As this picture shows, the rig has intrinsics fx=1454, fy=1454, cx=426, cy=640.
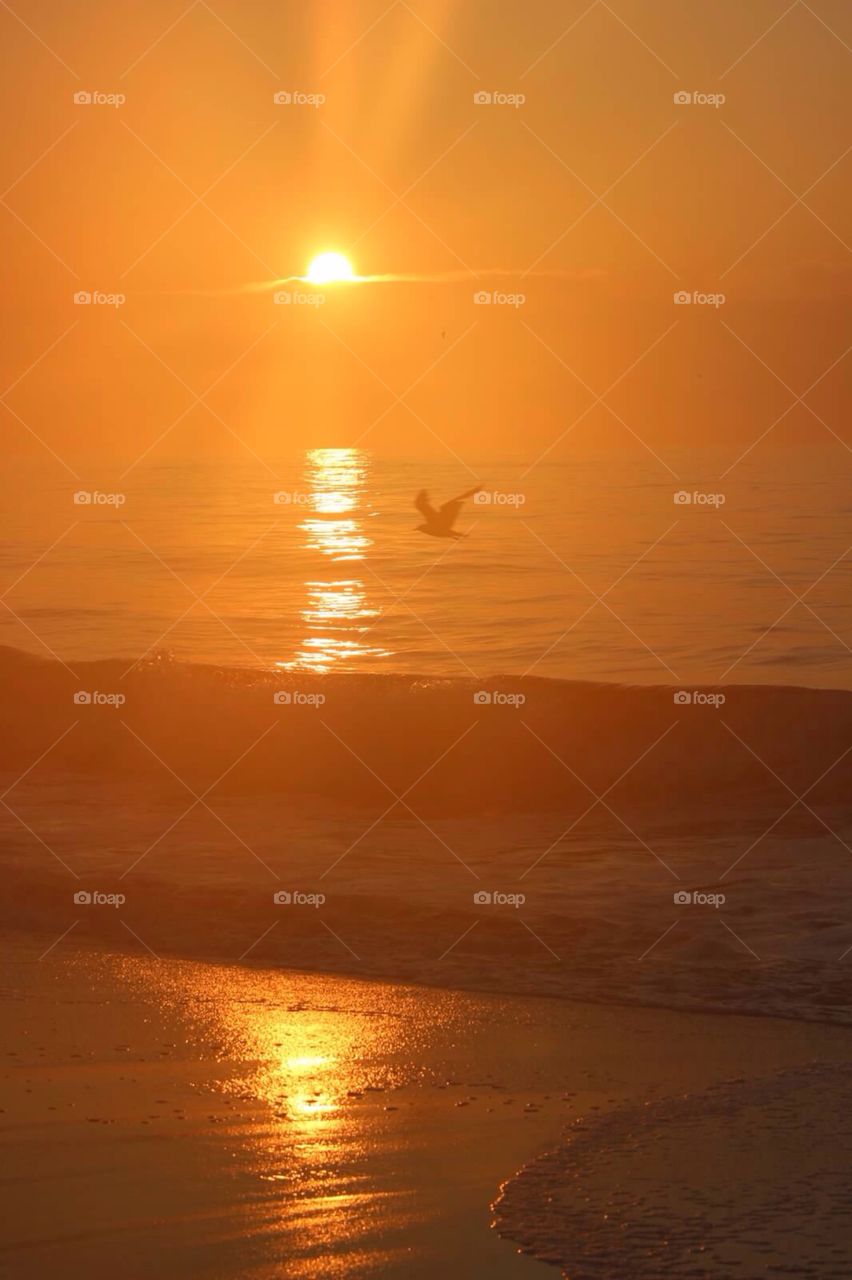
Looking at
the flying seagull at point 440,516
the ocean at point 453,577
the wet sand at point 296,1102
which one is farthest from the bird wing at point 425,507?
the wet sand at point 296,1102

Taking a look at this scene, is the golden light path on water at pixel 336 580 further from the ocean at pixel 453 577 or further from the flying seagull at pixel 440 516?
the flying seagull at pixel 440 516

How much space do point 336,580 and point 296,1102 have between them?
32540mm

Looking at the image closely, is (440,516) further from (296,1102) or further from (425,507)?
(296,1102)

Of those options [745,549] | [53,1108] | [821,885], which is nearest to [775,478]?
[745,549]

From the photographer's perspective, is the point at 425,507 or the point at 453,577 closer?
the point at 425,507

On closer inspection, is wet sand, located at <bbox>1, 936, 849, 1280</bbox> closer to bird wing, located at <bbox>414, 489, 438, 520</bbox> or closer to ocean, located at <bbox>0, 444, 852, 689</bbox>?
bird wing, located at <bbox>414, 489, 438, 520</bbox>

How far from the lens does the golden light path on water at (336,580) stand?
94.0 ft

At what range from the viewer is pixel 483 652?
90.8 feet

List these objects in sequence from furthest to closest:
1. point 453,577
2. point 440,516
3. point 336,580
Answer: point 336,580 < point 453,577 < point 440,516

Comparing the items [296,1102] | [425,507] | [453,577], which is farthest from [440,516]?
[453,577]

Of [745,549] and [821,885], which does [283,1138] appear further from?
[745,549]

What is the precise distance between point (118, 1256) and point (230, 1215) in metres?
0.43

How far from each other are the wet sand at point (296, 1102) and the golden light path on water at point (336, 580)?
18.1m

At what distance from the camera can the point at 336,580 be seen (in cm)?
3844
